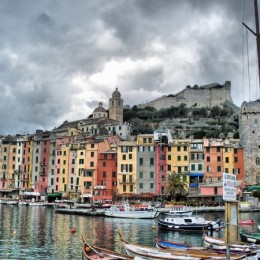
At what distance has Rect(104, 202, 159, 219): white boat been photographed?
196ft

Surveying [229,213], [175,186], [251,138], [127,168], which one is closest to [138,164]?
[127,168]

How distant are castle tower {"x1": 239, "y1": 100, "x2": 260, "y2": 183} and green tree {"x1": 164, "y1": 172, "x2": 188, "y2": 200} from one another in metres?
16.7

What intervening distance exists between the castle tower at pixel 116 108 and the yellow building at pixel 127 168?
72678 millimetres

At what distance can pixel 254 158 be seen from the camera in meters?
89.2

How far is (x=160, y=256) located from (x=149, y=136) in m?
66.1

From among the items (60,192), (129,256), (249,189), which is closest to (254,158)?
(249,189)

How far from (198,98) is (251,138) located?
281 feet

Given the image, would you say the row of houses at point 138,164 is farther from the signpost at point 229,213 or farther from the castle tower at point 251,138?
the signpost at point 229,213

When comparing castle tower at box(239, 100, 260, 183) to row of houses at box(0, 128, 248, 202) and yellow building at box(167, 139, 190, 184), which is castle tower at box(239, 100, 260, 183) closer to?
row of houses at box(0, 128, 248, 202)

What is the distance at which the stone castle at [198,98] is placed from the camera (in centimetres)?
17450

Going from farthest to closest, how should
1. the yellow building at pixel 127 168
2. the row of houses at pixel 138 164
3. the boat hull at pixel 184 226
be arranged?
the yellow building at pixel 127 168 → the row of houses at pixel 138 164 → the boat hull at pixel 184 226

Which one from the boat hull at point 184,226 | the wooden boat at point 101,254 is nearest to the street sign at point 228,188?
the wooden boat at point 101,254

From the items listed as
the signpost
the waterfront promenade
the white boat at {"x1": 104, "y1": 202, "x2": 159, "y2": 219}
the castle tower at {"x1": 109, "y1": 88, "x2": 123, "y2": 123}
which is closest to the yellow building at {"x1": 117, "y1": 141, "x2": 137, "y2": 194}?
the waterfront promenade

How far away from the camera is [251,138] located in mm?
91438
